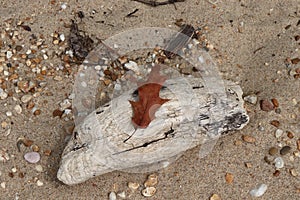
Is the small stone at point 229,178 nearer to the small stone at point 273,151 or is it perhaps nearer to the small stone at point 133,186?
the small stone at point 273,151

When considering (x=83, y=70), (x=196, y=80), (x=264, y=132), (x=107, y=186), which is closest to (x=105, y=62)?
(x=83, y=70)

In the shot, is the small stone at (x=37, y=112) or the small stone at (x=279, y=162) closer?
the small stone at (x=279, y=162)

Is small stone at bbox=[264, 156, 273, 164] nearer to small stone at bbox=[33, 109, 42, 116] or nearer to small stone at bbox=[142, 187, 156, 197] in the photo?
small stone at bbox=[142, 187, 156, 197]

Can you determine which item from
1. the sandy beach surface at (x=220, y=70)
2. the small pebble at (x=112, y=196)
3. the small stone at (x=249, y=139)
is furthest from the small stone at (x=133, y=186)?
the small stone at (x=249, y=139)

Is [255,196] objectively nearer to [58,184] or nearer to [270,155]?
[270,155]

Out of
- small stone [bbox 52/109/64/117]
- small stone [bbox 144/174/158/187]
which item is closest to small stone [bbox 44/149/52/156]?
small stone [bbox 52/109/64/117]

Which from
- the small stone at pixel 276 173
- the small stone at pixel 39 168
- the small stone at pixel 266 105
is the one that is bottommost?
the small stone at pixel 39 168

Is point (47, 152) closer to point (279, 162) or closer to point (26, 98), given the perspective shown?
point (26, 98)
